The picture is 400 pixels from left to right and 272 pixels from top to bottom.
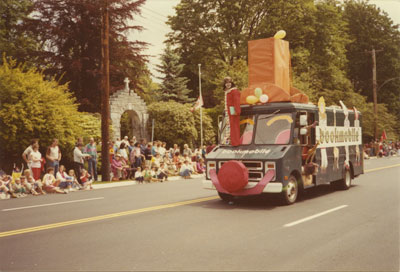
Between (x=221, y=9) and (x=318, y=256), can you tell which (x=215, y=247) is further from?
(x=221, y=9)

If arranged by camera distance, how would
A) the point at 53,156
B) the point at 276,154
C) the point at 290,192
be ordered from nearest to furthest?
the point at 276,154 → the point at 290,192 → the point at 53,156

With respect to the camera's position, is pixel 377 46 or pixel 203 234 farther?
pixel 377 46

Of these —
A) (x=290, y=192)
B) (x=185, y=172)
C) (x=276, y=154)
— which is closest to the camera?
(x=276, y=154)

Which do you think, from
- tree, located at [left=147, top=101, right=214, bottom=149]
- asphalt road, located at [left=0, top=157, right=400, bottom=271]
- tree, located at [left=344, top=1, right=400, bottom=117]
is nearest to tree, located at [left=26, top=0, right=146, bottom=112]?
tree, located at [left=147, top=101, right=214, bottom=149]

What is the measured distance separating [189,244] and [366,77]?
2304 inches

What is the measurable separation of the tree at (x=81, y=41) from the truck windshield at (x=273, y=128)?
22.2 meters

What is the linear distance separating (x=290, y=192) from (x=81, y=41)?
25.5 metres

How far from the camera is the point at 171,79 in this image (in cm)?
4659

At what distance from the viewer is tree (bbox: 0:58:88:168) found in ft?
61.6

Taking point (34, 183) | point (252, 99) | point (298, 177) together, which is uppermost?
point (252, 99)

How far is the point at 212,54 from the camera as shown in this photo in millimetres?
44688

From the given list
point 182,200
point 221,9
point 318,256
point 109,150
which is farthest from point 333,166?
point 221,9

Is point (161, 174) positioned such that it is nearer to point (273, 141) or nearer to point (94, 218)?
point (273, 141)

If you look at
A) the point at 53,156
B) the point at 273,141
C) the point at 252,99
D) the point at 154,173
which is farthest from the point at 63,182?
the point at 273,141
